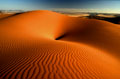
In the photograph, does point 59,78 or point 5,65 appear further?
point 5,65

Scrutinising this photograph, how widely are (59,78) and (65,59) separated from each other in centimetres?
141

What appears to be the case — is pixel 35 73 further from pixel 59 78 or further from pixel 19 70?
pixel 59 78

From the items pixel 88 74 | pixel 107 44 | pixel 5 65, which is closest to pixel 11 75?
pixel 5 65

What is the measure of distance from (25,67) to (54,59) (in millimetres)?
1334

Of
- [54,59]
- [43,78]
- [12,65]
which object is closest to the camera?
[43,78]

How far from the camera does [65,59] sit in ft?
15.2

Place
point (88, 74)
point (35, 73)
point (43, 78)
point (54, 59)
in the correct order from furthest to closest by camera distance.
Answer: point (54, 59) → point (88, 74) → point (35, 73) → point (43, 78)

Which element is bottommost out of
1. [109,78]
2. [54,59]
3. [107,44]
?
[107,44]

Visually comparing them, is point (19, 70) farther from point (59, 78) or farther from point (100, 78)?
point (100, 78)

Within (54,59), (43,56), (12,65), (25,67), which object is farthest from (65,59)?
(12,65)

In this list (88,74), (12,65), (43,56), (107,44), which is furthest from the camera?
(107,44)

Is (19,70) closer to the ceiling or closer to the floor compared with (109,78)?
closer to the ceiling

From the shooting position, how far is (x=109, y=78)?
373cm

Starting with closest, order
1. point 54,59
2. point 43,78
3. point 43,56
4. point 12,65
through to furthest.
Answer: point 43,78
point 12,65
point 54,59
point 43,56
